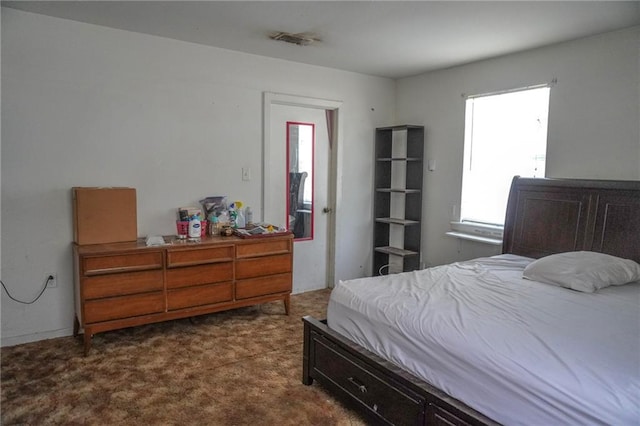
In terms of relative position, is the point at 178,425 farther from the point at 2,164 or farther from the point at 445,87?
the point at 445,87

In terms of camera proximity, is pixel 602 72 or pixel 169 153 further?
pixel 169 153

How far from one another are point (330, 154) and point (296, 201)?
64 cm

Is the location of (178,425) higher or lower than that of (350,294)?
lower

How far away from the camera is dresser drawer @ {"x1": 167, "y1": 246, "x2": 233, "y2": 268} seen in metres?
3.14

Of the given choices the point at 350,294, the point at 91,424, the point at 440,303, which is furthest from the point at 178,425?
the point at 440,303

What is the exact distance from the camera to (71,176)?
3148 mm

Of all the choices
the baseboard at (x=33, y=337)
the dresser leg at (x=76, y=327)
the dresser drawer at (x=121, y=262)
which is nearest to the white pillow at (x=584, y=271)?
the dresser drawer at (x=121, y=262)

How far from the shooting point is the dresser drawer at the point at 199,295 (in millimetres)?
3182

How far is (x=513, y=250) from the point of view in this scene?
11.5 feet

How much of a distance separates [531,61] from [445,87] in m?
0.90

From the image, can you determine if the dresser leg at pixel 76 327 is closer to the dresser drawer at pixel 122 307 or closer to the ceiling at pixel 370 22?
the dresser drawer at pixel 122 307

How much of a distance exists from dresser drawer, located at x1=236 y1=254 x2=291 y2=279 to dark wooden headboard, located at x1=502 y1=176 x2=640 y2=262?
6.14 feet

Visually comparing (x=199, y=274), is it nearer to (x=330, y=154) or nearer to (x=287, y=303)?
(x=287, y=303)

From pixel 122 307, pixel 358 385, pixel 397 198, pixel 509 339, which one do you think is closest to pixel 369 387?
pixel 358 385
